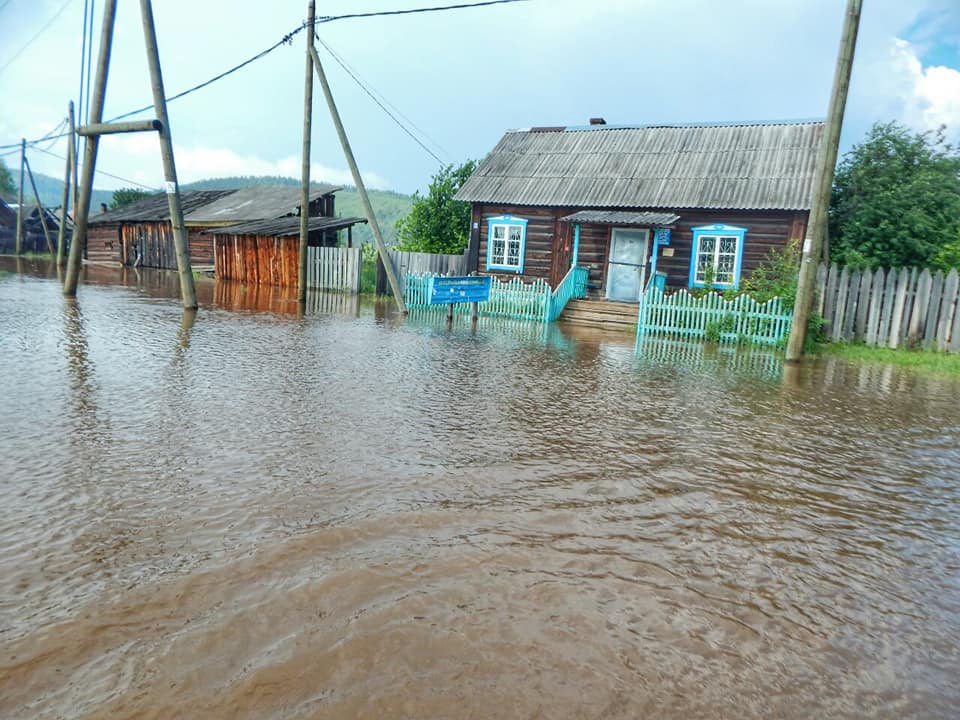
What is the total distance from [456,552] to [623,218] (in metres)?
18.3

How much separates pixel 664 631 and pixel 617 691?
561mm

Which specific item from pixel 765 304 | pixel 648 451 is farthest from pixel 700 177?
pixel 648 451

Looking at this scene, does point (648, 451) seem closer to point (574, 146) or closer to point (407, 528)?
point (407, 528)

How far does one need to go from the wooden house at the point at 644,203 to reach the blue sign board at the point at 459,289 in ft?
16.7

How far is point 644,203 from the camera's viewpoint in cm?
2131

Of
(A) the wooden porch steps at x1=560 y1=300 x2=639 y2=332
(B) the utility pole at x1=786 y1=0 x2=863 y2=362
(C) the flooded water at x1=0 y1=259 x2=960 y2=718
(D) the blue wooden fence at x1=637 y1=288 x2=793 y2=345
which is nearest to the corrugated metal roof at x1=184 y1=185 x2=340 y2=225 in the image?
(A) the wooden porch steps at x1=560 y1=300 x2=639 y2=332

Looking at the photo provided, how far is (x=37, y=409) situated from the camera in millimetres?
6223

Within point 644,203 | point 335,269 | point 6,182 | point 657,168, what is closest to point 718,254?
point 644,203

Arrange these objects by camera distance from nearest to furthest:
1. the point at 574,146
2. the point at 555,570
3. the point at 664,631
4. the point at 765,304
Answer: the point at 664,631 → the point at 555,570 → the point at 765,304 → the point at 574,146

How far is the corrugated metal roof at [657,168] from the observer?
20422 millimetres

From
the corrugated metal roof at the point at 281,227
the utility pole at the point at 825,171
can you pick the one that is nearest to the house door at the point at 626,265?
the utility pole at the point at 825,171

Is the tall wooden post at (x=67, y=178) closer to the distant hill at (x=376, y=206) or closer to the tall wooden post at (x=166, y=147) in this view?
the tall wooden post at (x=166, y=147)

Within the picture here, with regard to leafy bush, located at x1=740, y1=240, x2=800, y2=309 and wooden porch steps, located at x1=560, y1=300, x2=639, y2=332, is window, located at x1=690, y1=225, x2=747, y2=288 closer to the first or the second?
leafy bush, located at x1=740, y1=240, x2=800, y2=309

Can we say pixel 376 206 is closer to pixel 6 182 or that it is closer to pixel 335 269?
pixel 6 182
